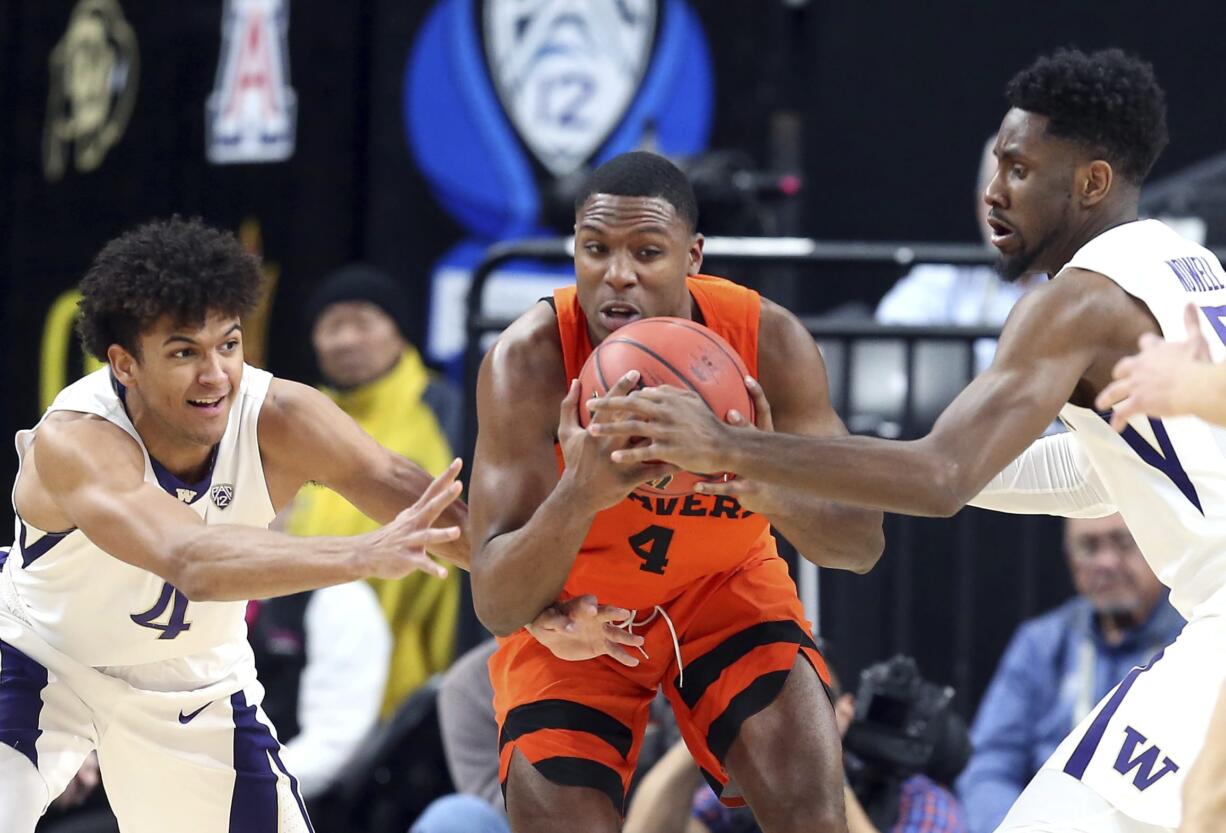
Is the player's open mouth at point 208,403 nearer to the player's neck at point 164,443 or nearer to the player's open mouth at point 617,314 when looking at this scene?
the player's neck at point 164,443

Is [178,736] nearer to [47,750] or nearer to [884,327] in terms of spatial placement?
[47,750]

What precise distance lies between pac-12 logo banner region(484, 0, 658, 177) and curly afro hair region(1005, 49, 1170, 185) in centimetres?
459

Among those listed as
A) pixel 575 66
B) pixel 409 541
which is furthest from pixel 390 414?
pixel 409 541

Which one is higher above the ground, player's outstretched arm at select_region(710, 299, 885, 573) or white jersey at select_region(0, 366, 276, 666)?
player's outstretched arm at select_region(710, 299, 885, 573)

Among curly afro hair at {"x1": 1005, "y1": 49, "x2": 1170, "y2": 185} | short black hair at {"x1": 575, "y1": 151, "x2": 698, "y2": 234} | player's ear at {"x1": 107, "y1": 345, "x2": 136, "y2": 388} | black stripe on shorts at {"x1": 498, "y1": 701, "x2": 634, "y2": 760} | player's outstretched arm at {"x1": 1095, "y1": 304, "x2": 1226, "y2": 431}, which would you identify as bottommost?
black stripe on shorts at {"x1": 498, "y1": 701, "x2": 634, "y2": 760}

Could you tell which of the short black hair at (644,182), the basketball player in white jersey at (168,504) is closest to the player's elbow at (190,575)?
the basketball player in white jersey at (168,504)

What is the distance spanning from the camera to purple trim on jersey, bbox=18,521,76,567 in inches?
182

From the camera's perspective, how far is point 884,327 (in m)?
6.31

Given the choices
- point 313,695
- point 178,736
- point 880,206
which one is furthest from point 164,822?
point 880,206

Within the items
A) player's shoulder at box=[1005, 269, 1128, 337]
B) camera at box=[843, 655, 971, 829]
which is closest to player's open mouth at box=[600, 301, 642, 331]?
player's shoulder at box=[1005, 269, 1128, 337]

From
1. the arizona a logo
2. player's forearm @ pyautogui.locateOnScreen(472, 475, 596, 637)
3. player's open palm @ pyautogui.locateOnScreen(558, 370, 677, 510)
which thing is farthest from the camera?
the arizona a logo

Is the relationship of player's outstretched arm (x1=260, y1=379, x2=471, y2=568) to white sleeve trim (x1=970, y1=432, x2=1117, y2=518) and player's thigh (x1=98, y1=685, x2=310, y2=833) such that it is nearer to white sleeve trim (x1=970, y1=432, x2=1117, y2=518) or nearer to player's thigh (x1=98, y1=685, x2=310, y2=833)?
player's thigh (x1=98, y1=685, x2=310, y2=833)

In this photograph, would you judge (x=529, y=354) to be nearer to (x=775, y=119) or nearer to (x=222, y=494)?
(x=222, y=494)

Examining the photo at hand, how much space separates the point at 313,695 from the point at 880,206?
11.3 ft
